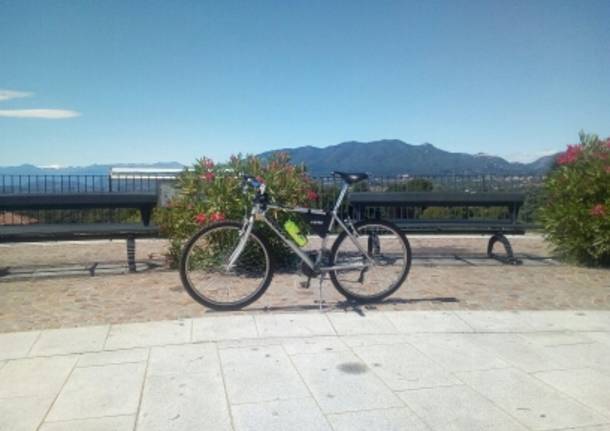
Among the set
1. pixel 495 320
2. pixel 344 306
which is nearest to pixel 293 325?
pixel 344 306

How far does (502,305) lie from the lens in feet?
18.1

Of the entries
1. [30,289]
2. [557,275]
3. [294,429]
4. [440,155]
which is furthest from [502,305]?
[440,155]

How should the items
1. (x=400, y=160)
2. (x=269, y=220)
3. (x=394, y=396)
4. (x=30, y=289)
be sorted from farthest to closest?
(x=400, y=160), (x=30, y=289), (x=269, y=220), (x=394, y=396)

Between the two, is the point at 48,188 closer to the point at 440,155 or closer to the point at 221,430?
the point at 221,430

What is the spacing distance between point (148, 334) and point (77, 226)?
126 inches

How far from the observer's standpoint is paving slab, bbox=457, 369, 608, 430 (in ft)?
10.0

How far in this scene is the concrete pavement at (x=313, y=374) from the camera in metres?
3.04

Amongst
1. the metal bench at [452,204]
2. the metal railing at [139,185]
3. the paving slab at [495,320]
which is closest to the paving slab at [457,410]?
the paving slab at [495,320]

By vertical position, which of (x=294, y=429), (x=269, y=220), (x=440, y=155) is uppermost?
(x=440, y=155)

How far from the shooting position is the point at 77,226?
6996 millimetres

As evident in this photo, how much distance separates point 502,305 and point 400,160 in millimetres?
21026

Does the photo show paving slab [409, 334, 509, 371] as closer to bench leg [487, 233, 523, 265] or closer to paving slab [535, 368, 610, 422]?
paving slab [535, 368, 610, 422]

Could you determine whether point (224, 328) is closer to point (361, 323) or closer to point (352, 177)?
point (361, 323)

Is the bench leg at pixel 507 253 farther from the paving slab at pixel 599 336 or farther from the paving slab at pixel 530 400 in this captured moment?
the paving slab at pixel 530 400
